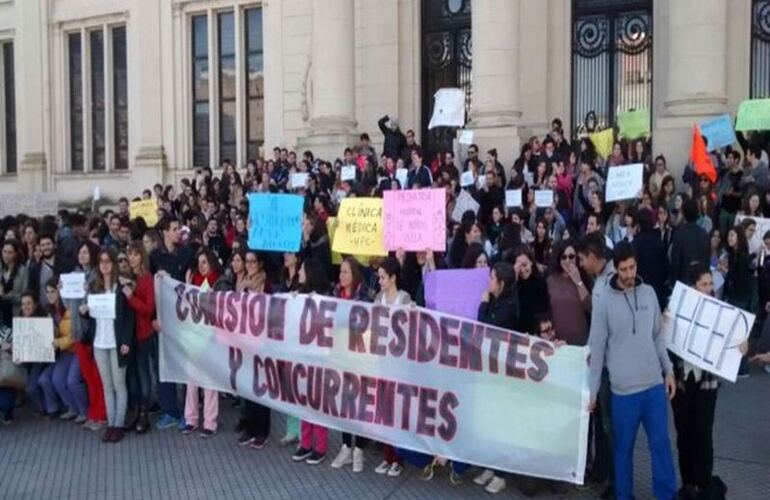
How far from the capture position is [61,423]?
31.9 feet

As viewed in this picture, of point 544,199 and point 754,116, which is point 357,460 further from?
point 754,116

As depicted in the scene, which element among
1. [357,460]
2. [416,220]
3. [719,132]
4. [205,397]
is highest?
[719,132]

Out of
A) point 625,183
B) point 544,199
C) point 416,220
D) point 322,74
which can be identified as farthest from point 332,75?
point 416,220

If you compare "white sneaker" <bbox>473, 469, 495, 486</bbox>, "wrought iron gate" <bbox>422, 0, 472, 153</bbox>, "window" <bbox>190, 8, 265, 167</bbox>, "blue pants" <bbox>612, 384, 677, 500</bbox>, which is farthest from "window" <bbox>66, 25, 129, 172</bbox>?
"blue pants" <bbox>612, 384, 677, 500</bbox>

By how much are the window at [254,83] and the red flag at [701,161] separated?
42.7ft

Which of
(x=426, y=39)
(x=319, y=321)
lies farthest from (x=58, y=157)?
(x=319, y=321)

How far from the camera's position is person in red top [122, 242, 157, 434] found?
29.9ft

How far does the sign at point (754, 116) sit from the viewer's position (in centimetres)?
1427

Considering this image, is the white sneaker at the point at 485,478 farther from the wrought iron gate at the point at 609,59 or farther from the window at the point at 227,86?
the window at the point at 227,86

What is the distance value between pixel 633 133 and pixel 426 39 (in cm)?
745

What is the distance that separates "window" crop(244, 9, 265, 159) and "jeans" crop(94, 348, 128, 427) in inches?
615

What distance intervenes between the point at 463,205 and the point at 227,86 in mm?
13680

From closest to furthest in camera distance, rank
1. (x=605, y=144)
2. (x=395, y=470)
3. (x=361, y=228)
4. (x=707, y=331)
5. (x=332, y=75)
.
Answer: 1. (x=707, y=331)
2. (x=395, y=470)
3. (x=361, y=228)
4. (x=605, y=144)
5. (x=332, y=75)

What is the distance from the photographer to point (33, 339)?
9539 mm
